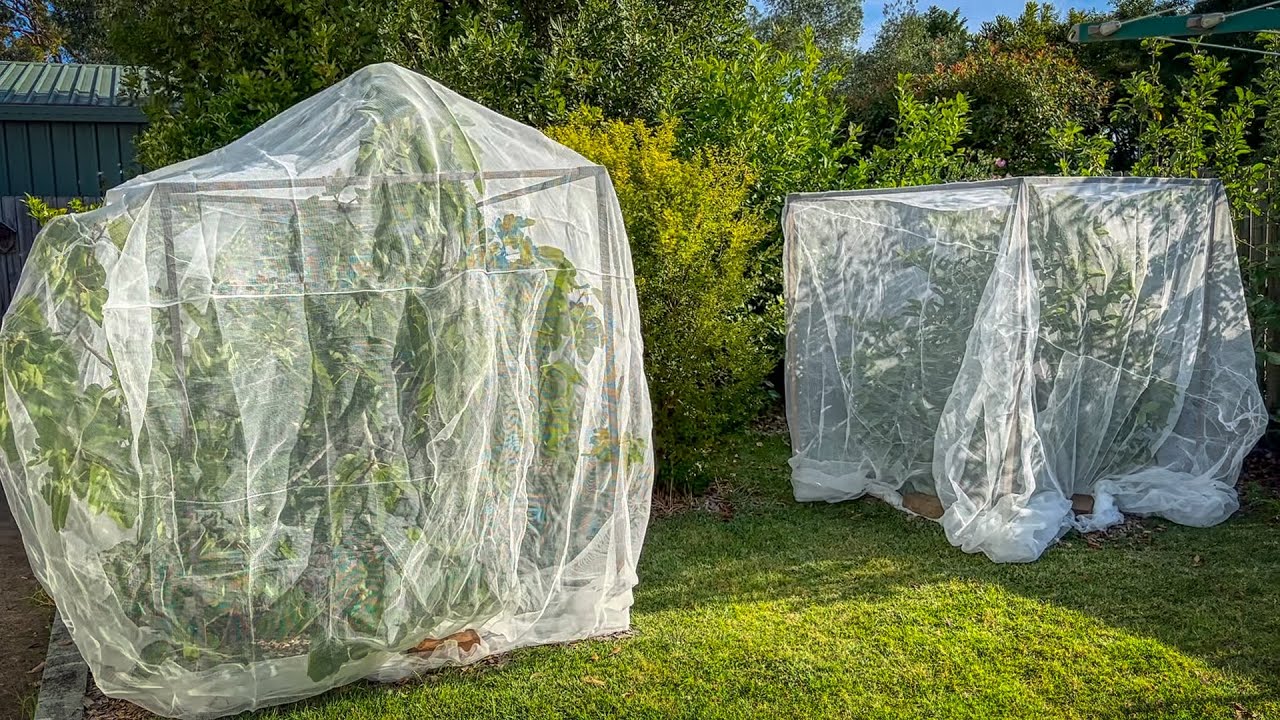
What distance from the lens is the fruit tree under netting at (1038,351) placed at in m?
4.47

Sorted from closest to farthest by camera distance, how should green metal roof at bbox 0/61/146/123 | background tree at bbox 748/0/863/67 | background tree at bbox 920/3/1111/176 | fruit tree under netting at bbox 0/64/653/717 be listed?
fruit tree under netting at bbox 0/64/653/717 → green metal roof at bbox 0/61/146/123 → background tree at bbox 920/3/1111/176 → background tree at bbox 748/0/863/67

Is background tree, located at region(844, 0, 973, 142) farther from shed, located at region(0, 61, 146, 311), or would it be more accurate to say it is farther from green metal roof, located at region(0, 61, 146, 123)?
shed, located at region(0, 61, 146, 311)

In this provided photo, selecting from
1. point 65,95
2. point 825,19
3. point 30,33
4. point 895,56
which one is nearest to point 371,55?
point 65,95

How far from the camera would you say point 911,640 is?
3576 millimetres

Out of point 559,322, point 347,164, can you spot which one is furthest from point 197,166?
point 559,322

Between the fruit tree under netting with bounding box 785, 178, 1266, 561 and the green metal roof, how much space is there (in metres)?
7.16

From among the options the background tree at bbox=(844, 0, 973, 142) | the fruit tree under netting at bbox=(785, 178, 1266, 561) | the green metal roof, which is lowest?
the fruit tree under netting at bbox=(785, 178, 1266, 561)

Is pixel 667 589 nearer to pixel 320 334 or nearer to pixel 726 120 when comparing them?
pixel 320 334

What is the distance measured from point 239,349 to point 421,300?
0.57 m

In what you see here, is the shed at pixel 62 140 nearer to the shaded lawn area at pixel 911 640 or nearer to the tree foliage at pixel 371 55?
the tree foliage at pixel 371 55

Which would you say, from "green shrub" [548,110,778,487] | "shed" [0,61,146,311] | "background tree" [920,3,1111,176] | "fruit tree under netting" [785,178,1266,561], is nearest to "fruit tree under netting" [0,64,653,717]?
"green shrub" [548,110,778,487]

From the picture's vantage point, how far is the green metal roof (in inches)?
369

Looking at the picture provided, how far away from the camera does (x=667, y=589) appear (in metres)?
4.16

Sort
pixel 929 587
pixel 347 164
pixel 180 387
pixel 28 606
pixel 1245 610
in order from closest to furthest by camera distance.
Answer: pixel 180 387, pixel 347 164, pixel 1245 610, pixel 929 587, pixel 28 606
